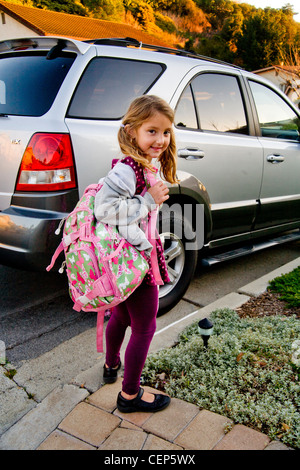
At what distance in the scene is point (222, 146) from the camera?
139 inches

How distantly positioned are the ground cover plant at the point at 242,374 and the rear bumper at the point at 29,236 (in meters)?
0.95

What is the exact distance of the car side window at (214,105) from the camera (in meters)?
3.36

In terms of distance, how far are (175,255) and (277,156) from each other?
5.56ft

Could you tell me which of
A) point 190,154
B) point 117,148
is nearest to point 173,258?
point 190,154

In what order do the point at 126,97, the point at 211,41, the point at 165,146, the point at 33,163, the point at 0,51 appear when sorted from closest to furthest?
the point at 165,146 → the point at 33,163 → the point at 126,97 → the point at 0,51 → the point at 211,41

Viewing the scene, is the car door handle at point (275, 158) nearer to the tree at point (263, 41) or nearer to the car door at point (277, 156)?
the car door at point (277, 156)

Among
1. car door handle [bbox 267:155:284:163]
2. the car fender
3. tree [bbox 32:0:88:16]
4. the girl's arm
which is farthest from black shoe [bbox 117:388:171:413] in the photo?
tree [bbox 32:0:88:16]

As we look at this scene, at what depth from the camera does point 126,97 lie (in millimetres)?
2975

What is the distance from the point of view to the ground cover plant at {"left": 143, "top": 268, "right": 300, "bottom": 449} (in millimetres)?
1971

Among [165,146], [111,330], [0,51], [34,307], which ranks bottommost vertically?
[34,307]

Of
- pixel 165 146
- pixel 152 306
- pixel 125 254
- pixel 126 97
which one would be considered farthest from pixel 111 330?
pixel 126 97
